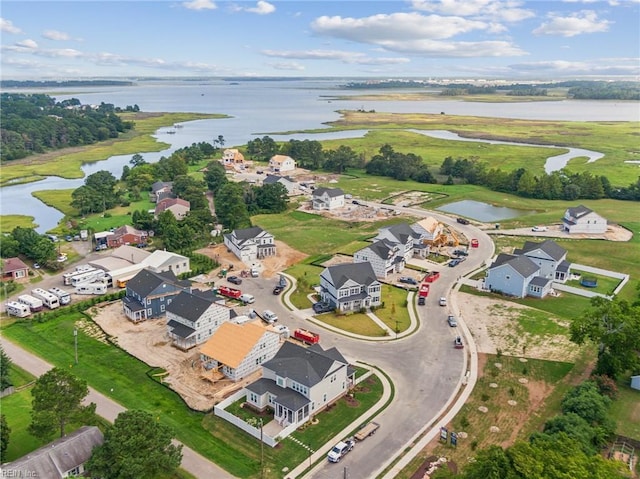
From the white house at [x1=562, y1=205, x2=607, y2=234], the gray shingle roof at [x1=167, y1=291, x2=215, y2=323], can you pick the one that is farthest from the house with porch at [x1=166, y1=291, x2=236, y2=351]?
the white house at [x1=562, y1=205, x2=607, y2=234]

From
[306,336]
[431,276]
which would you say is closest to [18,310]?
[306,336]

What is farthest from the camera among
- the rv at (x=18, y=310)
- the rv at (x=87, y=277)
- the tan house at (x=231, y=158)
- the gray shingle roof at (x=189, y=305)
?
the tan house at (x=231, y=158)

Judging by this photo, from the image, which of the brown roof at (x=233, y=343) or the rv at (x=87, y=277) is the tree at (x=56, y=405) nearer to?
Result: the brown roof at (x=233, y=343)

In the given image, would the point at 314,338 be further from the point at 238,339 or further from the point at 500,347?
the point at 500,347

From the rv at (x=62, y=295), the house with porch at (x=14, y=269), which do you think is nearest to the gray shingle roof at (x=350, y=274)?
the rv at (x=62, y=295)

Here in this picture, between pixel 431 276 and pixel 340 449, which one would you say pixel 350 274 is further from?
pixel 340 449

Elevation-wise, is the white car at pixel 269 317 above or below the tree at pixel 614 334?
below
